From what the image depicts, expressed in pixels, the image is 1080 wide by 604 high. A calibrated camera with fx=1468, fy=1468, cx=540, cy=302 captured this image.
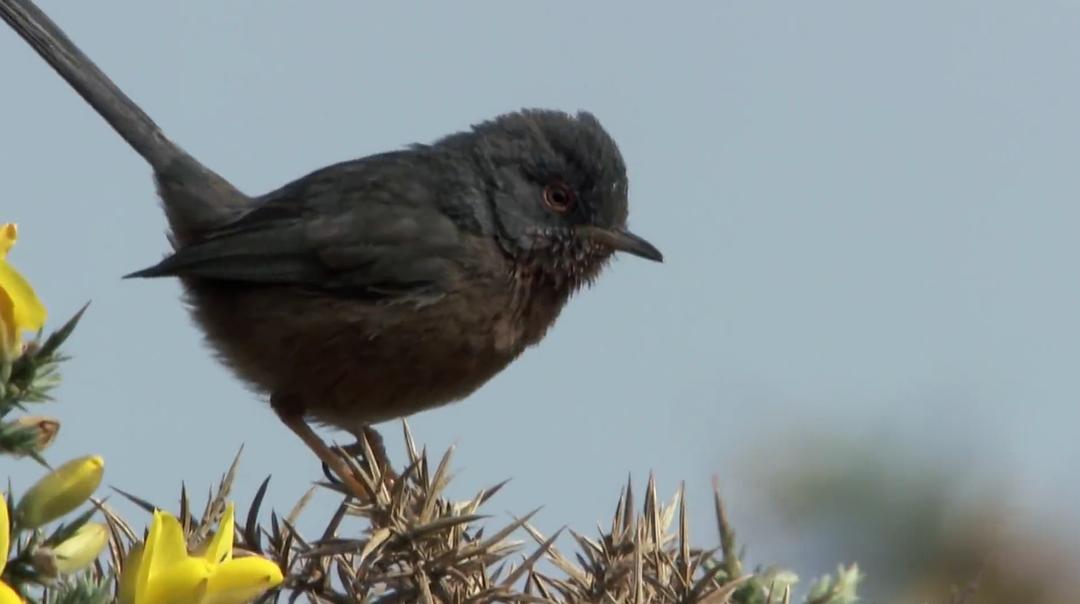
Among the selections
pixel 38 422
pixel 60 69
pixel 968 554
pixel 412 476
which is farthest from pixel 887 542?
pixel 60 69

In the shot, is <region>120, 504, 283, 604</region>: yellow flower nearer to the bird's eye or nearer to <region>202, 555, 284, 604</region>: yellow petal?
<region>202, 555, 284, 604</region>: yellow petal

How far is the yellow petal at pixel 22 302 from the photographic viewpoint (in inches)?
69.5

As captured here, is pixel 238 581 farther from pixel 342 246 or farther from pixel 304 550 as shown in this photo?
pixel 342 246

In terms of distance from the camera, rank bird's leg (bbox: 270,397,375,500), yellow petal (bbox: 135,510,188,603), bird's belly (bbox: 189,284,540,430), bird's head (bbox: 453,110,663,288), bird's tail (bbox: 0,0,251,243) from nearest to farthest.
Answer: yellow petal (bbox: 135,510,188,603), bird's leg (bbox: 270,397,375,500), bird's belly (bbox: 189,284,540,430), bird's head (bbox: 453,110,663,288), bird's tail (bbox: 0,0,251,243)

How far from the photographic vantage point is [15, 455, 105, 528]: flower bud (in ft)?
5.70

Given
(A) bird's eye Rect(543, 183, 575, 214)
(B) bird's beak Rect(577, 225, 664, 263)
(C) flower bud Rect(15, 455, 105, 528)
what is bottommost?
(C) flower bud Rect(15, 455, 105, 528)

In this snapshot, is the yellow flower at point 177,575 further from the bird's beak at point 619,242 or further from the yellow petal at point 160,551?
the bird's beak at point 619,242

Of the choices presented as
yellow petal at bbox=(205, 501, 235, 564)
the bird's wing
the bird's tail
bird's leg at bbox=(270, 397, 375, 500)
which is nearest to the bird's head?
the bird's wing

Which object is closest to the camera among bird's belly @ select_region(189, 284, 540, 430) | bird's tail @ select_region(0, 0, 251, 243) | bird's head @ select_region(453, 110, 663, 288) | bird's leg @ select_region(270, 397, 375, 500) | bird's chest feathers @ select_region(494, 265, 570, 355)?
bird's leg @ select_region(270, 397, 375, 500)

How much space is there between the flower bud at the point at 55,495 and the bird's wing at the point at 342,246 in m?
3.09

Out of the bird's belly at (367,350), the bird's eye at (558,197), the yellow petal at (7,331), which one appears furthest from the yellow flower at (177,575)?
the bird's eye at (558,197)

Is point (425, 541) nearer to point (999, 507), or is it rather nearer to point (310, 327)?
point (999, 507)

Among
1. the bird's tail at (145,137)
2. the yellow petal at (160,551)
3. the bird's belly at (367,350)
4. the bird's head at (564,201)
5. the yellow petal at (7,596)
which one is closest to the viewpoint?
the yellow petal at (7,596)

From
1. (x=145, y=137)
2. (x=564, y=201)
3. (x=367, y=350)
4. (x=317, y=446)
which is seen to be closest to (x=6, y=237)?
(x=317, y=446)
